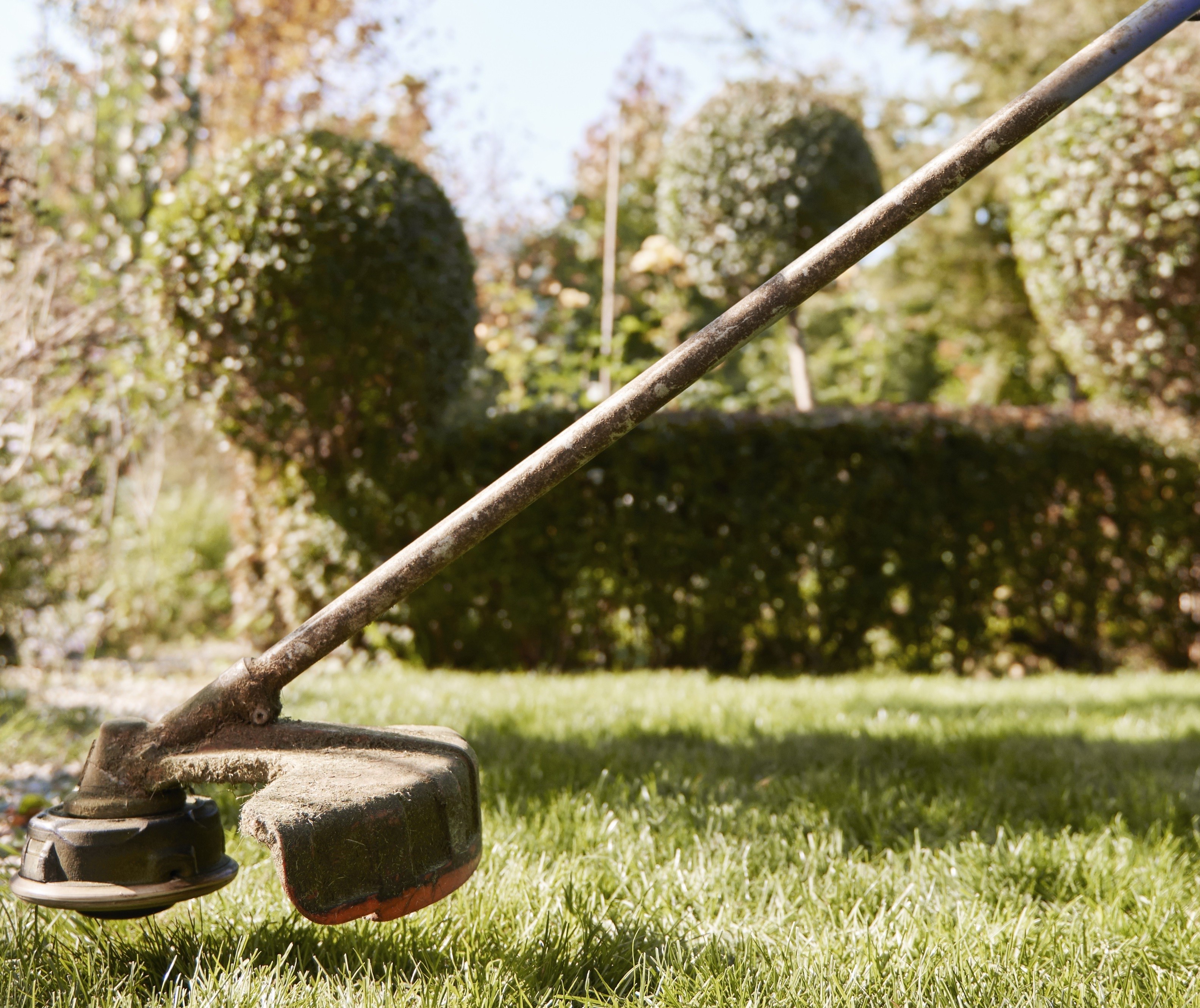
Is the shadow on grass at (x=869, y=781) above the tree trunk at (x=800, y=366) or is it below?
below

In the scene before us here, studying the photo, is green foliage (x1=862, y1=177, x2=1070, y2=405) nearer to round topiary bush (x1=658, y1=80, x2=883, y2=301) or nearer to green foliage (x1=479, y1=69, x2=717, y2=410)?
green foliage (x1=479, y1=69, x2=717, y2=410)

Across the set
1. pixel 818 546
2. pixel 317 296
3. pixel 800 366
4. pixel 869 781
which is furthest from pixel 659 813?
pixel 800 366

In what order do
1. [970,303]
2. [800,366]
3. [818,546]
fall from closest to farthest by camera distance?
[818,546] → [800,366] → [970,303]

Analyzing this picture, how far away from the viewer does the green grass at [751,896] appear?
144 centimetres

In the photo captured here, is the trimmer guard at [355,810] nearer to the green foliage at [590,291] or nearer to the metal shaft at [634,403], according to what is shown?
the metal shaft at [634,403]

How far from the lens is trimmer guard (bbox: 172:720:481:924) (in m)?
1.07

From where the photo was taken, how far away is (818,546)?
5.39 metres

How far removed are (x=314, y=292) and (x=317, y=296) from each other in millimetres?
24

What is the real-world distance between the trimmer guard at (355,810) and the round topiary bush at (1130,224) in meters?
5.41

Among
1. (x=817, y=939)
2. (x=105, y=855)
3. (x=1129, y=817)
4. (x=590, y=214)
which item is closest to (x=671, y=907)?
(x=817, y=939)

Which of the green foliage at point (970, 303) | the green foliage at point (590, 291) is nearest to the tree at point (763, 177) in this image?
the green foliage at point (590, 291)

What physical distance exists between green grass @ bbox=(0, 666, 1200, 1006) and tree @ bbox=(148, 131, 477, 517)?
7.44ft

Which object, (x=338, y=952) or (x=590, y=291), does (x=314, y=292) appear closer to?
(x=338, y=952)

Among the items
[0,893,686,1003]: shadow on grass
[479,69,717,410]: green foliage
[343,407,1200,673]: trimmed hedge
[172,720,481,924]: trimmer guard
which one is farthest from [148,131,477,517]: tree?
[172,720,481,924]: trimmer guard
